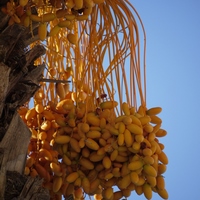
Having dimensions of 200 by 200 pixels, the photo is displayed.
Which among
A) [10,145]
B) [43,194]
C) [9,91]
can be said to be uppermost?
[9,91]

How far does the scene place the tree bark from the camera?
215cm

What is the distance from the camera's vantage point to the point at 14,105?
2184 mm

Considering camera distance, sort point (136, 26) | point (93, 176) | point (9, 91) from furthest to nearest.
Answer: point (136, 26)
point (93, 176)
point (9, 91)

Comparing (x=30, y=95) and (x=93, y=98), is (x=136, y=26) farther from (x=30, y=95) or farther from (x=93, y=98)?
(x=30, y=95)

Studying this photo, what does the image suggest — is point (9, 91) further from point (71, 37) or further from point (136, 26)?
point (136, 26)

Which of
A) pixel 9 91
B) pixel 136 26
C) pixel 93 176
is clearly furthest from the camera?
pixel 136 26

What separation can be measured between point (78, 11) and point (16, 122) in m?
0.48

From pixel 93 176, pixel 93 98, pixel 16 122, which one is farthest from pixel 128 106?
pixel 16 122

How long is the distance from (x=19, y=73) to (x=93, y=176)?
1.69 feet

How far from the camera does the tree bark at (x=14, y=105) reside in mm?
2148

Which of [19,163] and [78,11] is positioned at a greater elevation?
[78,11]

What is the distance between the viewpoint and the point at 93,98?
8.02ft

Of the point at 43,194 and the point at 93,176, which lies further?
the point at 93,176

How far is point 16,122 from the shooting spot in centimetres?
222
